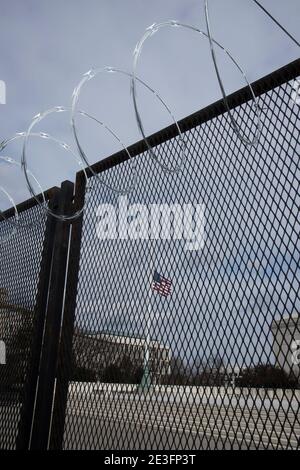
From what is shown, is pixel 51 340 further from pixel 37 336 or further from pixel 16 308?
pixel 16 308

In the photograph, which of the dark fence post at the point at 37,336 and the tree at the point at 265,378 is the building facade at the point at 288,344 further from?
the dark fence post at the point at 37,336

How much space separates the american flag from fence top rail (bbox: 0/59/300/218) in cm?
Result: 113

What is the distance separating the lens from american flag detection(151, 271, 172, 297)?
278 centimetres

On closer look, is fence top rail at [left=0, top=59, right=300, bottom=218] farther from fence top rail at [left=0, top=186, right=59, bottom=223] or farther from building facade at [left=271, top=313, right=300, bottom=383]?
building facade at [left=271, top=313, right=300, bottom=383]

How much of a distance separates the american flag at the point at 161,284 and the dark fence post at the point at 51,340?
3.31ft

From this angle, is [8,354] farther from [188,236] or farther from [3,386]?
[188,236]

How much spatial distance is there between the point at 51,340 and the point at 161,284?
1217mm

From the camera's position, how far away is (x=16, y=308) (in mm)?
4152

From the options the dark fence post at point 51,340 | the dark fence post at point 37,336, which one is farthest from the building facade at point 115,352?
the dark fence post at point 37,336

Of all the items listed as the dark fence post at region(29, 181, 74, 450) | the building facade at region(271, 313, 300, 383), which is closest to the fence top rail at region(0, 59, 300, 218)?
the dark fence post at region(29, 181, 74, 450)

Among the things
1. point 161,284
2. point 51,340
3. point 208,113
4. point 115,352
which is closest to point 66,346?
point 51,340

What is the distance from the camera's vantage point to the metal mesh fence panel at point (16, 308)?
366 cm

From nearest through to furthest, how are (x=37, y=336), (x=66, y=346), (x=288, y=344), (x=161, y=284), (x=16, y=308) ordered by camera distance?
1. (x=288, y=344)
2. (x=161, y=284)
3. (x=66, y=346)
4. (x=37, y=336)
5. (x=16, y=308)
